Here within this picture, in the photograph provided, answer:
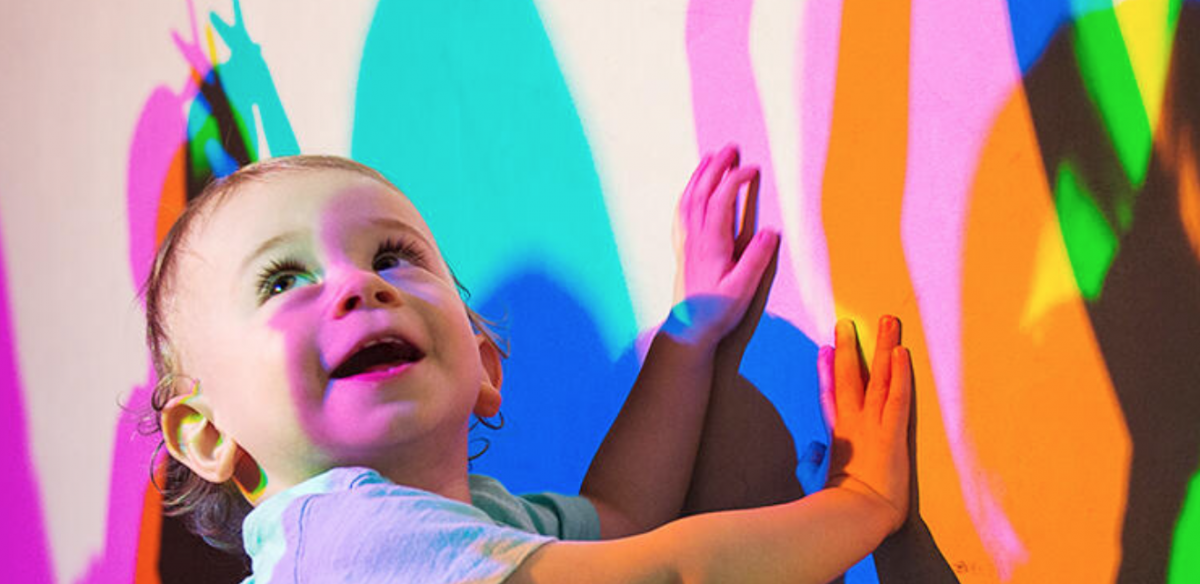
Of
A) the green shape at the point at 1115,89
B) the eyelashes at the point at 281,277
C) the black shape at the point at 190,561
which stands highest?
the green shape at the point at 1115,89

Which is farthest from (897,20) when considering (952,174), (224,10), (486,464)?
(224,10)

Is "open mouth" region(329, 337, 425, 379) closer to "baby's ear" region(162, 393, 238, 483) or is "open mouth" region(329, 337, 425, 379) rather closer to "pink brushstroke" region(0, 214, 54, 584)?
"baby's ear" region(162, 393, 238, 483)

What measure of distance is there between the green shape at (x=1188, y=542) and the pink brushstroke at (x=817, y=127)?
23 centimetres

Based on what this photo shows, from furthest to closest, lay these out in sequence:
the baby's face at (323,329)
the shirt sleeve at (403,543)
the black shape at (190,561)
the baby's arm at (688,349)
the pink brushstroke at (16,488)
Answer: the pink brushstroke at (16,488) → the black shape at (190,561) → the baby's arm at (688,349) → the baby's face at (323,329) → the shirt sleeve at (403,543)

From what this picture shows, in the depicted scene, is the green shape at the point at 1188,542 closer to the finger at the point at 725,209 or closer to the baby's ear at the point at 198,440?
Answer: the finger at the point at 725,209

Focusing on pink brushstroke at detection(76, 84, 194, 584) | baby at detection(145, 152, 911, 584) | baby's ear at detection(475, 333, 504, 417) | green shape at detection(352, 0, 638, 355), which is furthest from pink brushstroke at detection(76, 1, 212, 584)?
baby's ear at detection(475, 333, 504, 417)

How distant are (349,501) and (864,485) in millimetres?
310

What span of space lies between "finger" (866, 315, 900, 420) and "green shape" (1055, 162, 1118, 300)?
0.12 meters

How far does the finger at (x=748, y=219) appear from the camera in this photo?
85cm

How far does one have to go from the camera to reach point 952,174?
2.44ft

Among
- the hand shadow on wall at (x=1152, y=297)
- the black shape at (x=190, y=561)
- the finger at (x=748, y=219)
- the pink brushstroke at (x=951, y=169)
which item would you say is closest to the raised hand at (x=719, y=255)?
the finger at (x=748, y=219)

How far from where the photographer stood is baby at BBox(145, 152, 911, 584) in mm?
660

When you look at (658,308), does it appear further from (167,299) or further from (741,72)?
(167,299)

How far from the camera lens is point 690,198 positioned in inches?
34.3
